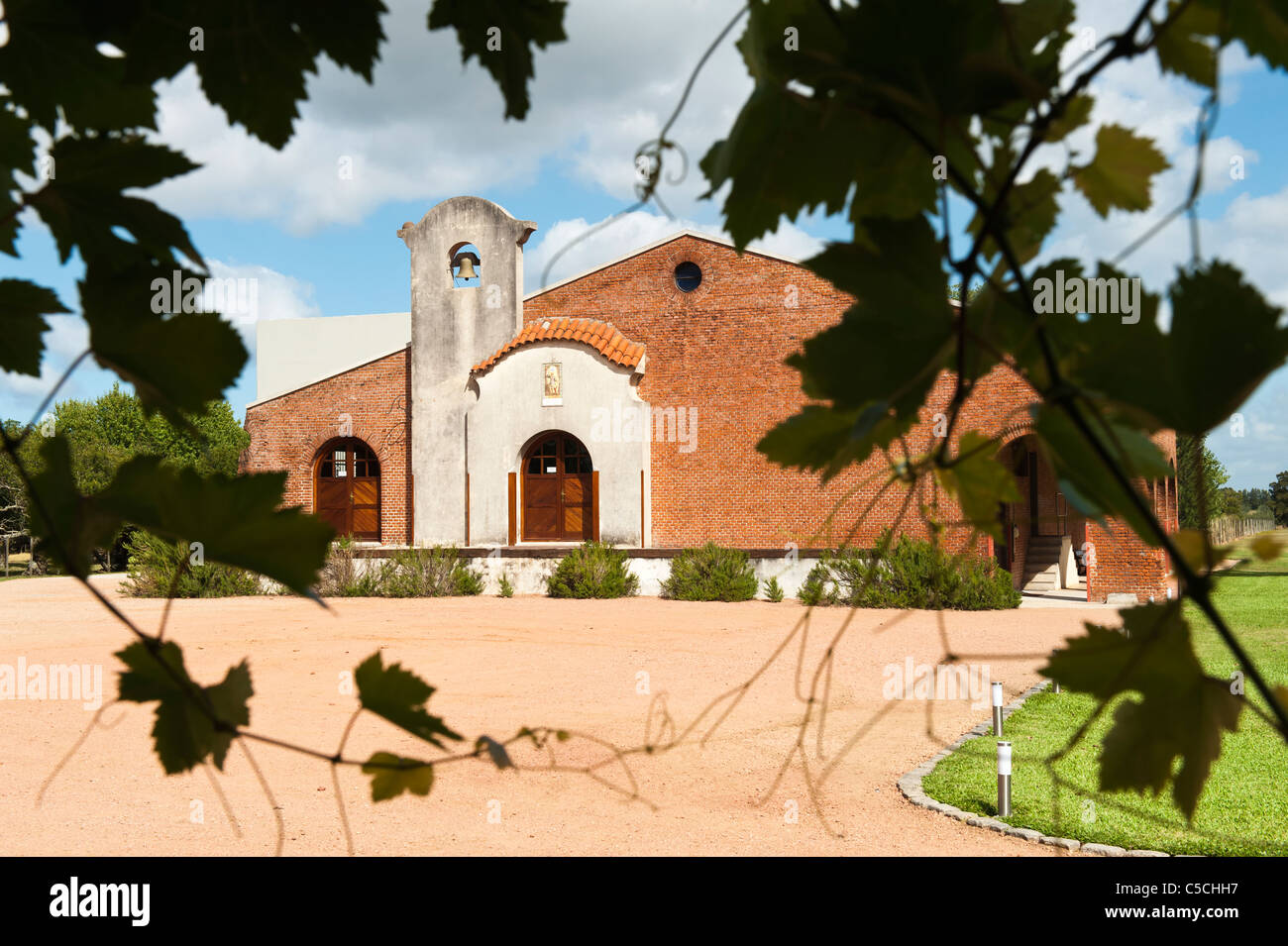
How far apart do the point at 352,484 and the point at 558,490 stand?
19.4ft

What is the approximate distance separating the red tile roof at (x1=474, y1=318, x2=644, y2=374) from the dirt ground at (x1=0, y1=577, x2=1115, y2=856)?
22.3 feet

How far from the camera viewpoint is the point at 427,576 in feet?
64.9

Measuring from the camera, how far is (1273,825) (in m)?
5.56

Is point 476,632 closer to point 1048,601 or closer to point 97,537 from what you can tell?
point 1048,601

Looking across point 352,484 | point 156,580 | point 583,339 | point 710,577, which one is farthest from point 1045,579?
point 156,580

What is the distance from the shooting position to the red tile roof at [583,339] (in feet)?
65.7

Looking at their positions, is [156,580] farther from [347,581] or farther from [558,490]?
[558,490]

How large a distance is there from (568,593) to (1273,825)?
14799 mm

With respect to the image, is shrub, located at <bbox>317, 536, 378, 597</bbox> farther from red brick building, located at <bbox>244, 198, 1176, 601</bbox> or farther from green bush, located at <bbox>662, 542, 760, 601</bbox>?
green bush, located at <bbox>662, 542, 760, 601</bbox>

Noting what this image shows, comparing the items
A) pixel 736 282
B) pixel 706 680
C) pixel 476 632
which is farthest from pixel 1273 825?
pixel 736 282

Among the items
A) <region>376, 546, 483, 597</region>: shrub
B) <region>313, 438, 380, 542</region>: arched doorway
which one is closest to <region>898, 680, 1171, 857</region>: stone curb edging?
<region>376, 546, 483, 597</region>: shrub

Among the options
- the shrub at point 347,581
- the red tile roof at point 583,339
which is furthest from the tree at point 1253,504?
the shrub at point 347,581

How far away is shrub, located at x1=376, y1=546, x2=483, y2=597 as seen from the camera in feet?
64.4

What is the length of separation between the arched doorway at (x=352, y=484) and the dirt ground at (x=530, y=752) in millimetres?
6840
